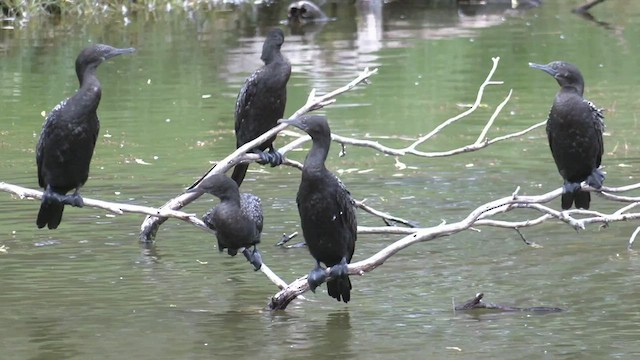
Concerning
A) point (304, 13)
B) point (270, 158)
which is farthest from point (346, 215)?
point (304, 13)

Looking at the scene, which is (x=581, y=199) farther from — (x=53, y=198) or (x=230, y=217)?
(x=53, y=198)

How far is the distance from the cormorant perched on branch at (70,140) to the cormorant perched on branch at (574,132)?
8.71ft

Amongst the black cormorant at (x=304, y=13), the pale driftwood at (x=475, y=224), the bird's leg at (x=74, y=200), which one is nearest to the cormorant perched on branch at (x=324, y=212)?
the pale driftwood at (x=475, y=224)

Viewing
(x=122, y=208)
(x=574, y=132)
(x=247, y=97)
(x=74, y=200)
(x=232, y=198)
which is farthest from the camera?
(x=247, y=97)

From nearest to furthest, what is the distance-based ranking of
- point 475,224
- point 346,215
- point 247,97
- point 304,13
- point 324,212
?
point 324,212 → point 346,215 → point 475,224 → point 247,97 → point 304,13

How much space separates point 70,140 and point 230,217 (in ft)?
3.83

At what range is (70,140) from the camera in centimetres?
802

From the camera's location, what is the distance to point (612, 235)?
10.0m

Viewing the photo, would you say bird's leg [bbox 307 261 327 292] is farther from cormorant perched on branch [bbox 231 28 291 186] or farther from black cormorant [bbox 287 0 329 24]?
black cormorant [bbox 287 0 329 24]

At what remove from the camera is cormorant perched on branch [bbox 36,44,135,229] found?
7973mm

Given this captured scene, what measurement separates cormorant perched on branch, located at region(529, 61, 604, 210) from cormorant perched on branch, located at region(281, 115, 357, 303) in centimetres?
170

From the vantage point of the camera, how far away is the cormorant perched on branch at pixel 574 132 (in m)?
8.43

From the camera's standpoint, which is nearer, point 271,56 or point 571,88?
point 571,88

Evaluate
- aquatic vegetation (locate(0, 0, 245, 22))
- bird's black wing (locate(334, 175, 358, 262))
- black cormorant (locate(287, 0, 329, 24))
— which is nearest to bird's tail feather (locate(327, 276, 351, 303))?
bird's black wing (locate(334, 175, 358, 262))
